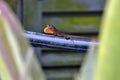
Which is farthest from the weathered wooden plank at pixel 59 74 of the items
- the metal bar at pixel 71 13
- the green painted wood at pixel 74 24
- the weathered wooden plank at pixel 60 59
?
the metal bar at pixel 71 13

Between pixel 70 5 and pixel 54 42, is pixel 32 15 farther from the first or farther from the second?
pixel 54 42

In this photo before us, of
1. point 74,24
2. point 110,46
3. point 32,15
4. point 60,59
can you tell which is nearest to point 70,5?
point 74,24

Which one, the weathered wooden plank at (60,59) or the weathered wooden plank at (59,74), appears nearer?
the weathered wooden plank at (59,74)

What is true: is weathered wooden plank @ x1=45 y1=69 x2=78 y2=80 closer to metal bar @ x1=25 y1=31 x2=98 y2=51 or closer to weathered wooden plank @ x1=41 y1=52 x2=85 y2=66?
weathered wooden plank @ x1=41 y1=52 x2=85 y2=66

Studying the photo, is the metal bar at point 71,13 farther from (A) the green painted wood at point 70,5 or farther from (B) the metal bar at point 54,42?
(B) the metal bar at point 54,42

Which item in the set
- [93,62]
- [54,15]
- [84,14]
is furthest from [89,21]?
[93,62]

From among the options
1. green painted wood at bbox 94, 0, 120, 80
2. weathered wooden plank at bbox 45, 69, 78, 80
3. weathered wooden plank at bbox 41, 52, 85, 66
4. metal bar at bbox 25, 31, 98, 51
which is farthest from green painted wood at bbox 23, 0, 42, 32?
green painted wood at bbox 94, 0, 120, 80

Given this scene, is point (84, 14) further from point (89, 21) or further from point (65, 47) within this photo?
point (65, 47)
